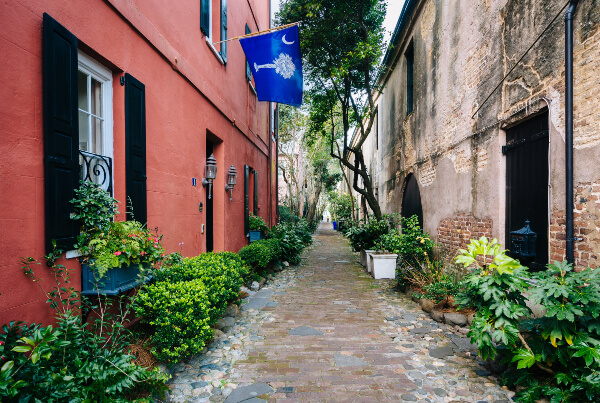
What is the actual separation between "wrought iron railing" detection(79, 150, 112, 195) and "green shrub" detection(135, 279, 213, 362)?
44.8 inches

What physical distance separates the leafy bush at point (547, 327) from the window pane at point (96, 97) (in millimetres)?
3967

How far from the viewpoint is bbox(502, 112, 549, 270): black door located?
13.6 ft

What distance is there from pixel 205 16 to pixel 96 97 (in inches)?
136

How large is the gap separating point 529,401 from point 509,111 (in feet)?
11.9

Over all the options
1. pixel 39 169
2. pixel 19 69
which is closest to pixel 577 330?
pixel 39 169

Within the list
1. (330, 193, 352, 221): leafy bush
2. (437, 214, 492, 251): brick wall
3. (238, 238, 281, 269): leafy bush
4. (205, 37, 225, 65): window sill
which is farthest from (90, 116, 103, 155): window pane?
(330, 193, 352, 221): leafy bush

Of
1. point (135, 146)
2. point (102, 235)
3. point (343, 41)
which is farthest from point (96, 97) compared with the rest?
point (343, 41)

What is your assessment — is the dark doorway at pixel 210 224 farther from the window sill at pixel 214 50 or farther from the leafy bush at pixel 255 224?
the leafy bush at pixel 255 224

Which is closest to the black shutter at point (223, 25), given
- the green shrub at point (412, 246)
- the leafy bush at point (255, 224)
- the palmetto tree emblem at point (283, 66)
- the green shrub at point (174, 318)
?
the palmetto tree emblem at point (283, 66)

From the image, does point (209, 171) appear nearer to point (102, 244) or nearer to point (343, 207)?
point (102, 244)

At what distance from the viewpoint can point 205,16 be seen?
6098mm

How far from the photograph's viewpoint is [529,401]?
2850mm

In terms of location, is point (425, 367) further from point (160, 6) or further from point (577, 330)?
point (160, 6)

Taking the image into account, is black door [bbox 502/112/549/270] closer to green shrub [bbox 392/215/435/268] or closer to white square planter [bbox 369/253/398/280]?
green shrub [bbox 392/215/435/268]
